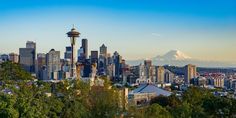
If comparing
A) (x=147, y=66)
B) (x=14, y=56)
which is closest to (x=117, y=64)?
(x=147, y=66)

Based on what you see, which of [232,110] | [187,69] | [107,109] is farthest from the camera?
[187,69]

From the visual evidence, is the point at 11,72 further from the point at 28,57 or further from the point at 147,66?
the point at 147,66

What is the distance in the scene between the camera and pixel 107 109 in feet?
52.5

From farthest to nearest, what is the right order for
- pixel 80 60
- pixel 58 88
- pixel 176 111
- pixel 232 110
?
pixel 80 60
pixel 58 88
pixel 232 110
pixel 176 111

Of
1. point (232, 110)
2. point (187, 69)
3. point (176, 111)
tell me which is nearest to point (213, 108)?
point (232, 110)

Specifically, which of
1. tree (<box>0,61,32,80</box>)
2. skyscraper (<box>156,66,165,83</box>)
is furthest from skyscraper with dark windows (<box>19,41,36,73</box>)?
tree (<box>0,61,32,80</box>)

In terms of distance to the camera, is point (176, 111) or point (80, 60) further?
point (80, 60)

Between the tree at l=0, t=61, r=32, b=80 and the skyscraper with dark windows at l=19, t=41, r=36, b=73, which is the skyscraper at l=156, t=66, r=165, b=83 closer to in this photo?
the skyscraper with dark windows at l=19, t=41, r=36, b=73

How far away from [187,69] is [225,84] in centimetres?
1103

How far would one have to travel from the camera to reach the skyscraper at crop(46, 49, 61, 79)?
8525cm

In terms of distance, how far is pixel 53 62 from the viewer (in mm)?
88250

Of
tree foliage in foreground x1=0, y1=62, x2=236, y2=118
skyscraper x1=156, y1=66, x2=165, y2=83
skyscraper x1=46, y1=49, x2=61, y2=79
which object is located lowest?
tree foliage in foreground x1=0, y1=62, x2=236, y2=118

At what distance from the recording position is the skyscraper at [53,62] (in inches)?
3356

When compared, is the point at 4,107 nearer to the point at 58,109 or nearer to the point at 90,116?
the point at 90,116
